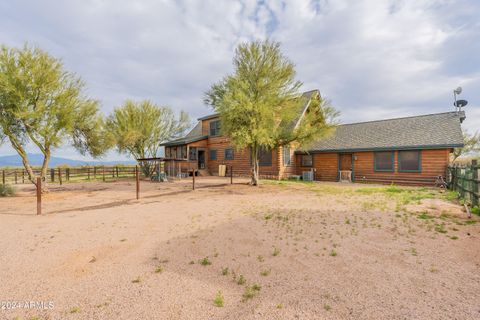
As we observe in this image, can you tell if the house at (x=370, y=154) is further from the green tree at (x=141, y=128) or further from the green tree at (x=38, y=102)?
the green tree at (x=38, y=102)

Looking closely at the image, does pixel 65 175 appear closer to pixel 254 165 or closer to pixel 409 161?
pixel 254 165

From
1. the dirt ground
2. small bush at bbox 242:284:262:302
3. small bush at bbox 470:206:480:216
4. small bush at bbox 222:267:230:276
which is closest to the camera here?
→ the dirt ground

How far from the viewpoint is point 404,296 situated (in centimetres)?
322

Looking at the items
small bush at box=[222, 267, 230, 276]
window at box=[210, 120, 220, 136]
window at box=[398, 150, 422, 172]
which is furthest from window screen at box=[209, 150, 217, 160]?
small bush at box=[222, 267, 230, 276]

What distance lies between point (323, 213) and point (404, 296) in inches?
190

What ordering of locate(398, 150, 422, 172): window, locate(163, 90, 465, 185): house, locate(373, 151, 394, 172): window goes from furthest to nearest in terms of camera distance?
locate(373, 151, 394, 172): window, locate(398, 150, 422, 172): window, locate(163, 90, 465, 185): house

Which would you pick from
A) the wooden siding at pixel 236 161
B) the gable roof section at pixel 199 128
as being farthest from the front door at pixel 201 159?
the gable roof section at pixel 199 128

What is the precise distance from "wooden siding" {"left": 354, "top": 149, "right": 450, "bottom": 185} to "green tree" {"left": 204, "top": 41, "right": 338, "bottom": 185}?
585cm

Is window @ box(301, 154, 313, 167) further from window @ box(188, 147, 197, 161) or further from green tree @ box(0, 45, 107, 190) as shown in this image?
green tree @ box(0, 45, 107, 190)

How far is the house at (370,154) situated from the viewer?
15984 millimetres

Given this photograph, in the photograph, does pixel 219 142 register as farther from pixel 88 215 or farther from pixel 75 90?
pixel 88 215

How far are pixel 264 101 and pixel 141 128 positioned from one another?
16.1 meters

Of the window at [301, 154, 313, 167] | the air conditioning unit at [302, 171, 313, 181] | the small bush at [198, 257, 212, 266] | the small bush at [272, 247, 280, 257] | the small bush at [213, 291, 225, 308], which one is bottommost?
the small bush at [213, 291, 225, 308]

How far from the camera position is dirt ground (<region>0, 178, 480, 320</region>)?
3041mm
